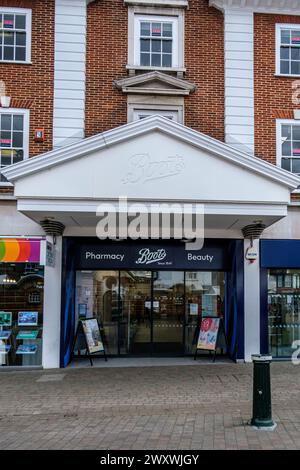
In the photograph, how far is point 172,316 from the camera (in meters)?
12.8

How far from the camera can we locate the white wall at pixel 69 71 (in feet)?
39.1

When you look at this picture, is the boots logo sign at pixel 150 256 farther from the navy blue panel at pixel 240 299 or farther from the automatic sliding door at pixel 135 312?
the navy blue panel at pixel 240 299

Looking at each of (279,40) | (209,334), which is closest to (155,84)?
(279,40)

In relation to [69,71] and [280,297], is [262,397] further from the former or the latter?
[69,71]

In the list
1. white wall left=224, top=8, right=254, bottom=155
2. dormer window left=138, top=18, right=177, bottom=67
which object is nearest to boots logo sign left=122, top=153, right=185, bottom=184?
white wall left=224, top=8, right=254, bottom=155

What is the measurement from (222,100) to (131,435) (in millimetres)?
8714

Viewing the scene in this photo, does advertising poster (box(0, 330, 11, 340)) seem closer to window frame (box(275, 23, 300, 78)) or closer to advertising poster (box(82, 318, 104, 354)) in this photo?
advertising poster (box(82, 318, 104, 354))

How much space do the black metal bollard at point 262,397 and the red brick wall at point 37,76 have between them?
7.45m

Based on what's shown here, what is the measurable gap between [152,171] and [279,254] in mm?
4501

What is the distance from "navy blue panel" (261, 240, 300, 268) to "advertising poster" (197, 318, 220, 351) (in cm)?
187

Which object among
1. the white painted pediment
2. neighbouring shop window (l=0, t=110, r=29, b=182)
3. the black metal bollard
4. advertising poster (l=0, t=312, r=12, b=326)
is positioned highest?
neighbouring shop window (l=0, t=110, r=29, b=182)

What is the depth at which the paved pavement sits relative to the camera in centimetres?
629

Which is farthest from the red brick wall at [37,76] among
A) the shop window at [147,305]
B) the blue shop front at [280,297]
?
the blue shop front at [280,297]

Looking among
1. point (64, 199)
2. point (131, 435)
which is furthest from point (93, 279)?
point (131, 435)
